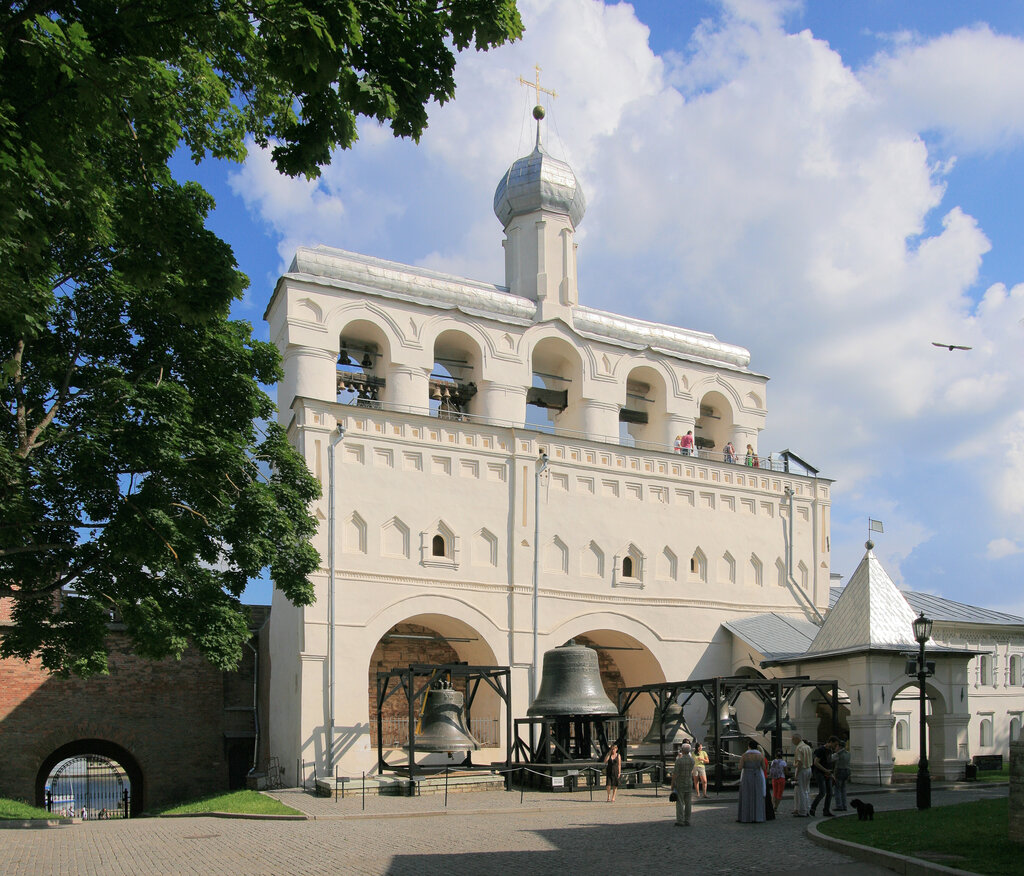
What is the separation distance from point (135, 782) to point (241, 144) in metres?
19.2

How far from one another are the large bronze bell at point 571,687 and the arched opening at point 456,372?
716cm

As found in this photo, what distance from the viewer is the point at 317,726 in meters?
20.6

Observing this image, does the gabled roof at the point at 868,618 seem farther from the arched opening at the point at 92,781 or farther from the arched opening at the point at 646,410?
the arched opening at the point at 92,781

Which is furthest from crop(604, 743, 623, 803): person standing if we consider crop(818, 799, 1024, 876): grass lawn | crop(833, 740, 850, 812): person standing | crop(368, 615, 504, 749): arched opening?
crop(368, 615, 504, 749): arched opening

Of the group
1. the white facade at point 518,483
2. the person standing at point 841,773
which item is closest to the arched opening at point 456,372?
the white facade at point 518,483

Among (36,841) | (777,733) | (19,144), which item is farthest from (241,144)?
(777,733)

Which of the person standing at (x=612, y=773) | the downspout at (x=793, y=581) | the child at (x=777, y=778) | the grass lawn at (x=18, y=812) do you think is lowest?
the grass lawn at (x=18, y=812)

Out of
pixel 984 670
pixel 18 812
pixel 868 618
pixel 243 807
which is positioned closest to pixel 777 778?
pixel 868 618

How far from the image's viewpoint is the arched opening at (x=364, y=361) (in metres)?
23.7

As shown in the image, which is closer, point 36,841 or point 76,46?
point 76,46

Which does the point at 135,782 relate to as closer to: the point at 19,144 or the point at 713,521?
the point at 713,521

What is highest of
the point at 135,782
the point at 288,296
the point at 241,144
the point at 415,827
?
the point at 288,296

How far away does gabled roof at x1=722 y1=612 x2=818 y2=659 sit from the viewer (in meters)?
24.6

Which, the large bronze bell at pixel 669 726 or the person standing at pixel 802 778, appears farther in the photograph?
the large bronze bell at pixel 669 726
